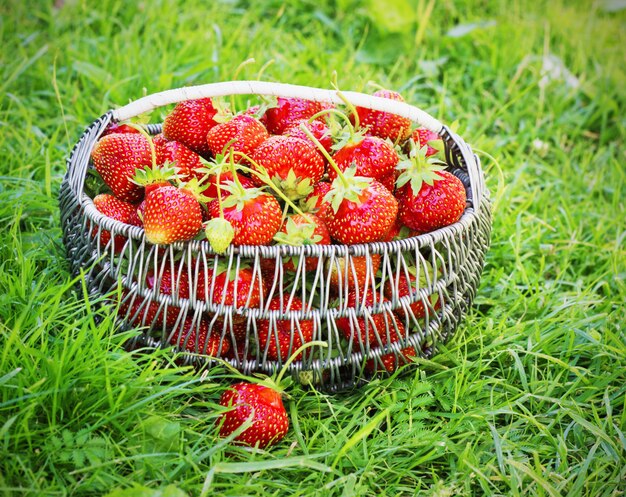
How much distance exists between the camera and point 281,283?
115 cm

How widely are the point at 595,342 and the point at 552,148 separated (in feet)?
3.47

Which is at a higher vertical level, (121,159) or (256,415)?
(121,159)

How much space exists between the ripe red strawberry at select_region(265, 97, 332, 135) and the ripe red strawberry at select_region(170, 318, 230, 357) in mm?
479

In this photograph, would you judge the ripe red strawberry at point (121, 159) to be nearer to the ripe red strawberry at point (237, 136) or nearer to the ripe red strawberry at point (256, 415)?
the ripe red strawberry at point (237, 136)

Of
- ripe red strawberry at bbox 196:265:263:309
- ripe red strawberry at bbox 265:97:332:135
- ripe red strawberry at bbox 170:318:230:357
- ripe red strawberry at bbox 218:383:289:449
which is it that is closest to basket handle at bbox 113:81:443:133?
ripe red strawberry at bbox 265:97:332:135

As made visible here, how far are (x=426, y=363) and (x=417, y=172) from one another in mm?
398

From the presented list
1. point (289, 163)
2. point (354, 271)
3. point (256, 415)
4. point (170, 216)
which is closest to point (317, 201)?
point (289, 163)

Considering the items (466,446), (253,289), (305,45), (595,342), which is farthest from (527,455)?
(305,45)

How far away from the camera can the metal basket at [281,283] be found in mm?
1177

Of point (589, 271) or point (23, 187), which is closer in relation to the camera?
point (23, 187)

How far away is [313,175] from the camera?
1.31 m

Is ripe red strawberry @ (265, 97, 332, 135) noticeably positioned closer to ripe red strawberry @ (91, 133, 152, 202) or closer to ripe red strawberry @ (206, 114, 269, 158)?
ripe red strawberry @ (206, 114, 269, 158)

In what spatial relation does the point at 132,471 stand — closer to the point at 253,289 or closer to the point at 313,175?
the point at 253,289

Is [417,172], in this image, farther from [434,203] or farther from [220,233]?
[220,233]
